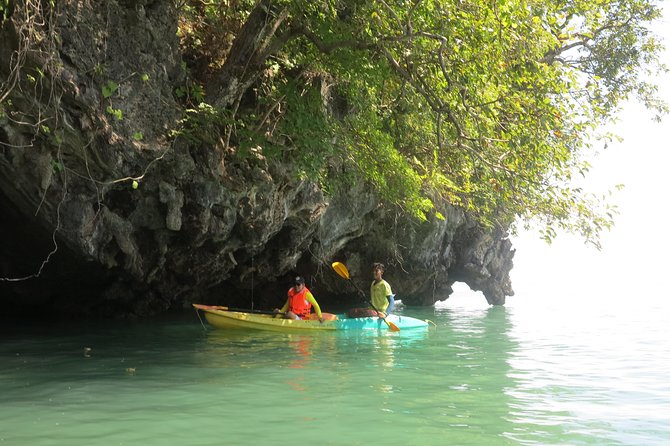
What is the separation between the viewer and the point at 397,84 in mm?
9938

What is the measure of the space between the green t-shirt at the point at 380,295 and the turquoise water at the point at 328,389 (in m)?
1.20

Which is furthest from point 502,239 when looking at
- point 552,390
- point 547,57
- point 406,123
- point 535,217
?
point 552,390

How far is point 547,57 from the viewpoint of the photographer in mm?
13445

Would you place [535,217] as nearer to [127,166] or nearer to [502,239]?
[502,239]

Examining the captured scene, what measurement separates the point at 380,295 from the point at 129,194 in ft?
18.0

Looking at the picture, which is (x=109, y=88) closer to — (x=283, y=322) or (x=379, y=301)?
(x=283, y=322)

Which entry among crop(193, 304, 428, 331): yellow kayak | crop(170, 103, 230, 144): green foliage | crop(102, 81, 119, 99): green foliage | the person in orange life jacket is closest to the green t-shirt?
crop(193, 304, 428, 331): yellow kayak

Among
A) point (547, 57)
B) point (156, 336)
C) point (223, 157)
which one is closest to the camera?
point (223, 157)

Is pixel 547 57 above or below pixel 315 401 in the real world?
above

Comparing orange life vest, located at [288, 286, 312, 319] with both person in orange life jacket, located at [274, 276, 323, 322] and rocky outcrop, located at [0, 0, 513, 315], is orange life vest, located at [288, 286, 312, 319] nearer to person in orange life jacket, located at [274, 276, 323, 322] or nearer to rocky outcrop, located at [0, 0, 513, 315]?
person in orange life jacket, located at [274, 276, 323, 322]

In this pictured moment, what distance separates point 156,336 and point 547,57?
405 inches

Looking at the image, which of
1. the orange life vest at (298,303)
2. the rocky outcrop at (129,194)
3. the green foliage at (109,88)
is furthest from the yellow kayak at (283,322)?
the green foliage at (109,88)

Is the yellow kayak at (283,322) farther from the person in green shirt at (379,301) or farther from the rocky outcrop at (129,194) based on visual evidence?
the rocky outcrop at (129,194)

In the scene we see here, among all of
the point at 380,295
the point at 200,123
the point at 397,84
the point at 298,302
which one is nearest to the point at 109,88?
the point at 200,123
